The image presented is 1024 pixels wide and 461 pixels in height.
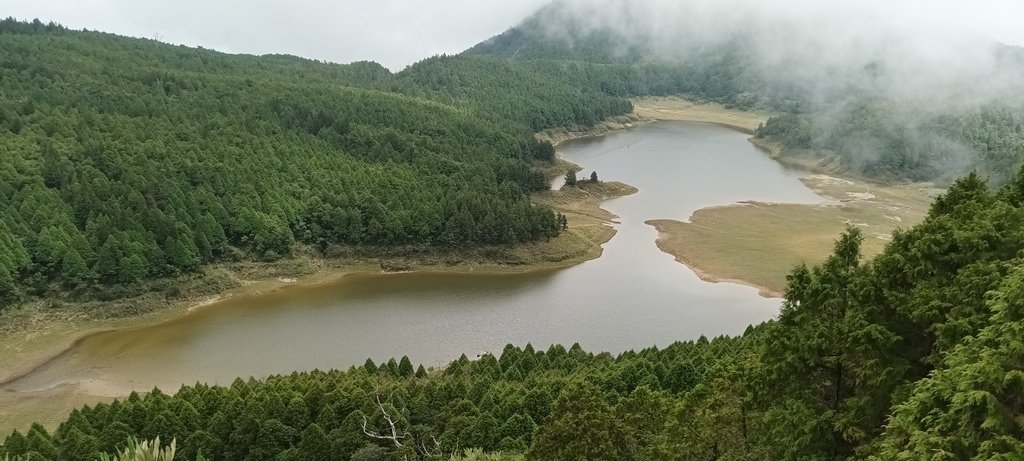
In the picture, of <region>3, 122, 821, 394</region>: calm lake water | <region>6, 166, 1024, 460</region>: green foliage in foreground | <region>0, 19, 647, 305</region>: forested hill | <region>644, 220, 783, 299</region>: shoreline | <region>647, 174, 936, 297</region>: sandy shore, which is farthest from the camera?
<region>647, 174, 936, 297</region>: sandy shore

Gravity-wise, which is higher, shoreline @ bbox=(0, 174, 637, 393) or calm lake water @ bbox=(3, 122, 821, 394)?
shoreline @ bbox=(0, 174, 637, 393)

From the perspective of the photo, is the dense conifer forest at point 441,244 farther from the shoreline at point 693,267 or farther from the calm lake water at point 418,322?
the shoreline at point 693,267

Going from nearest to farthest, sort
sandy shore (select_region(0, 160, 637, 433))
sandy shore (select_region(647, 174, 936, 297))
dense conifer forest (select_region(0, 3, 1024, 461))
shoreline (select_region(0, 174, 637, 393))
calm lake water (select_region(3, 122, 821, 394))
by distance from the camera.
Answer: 1. dense conifer forest (select_region(0, 3, 1024, 461))
2. sandy shore (select_region(0, 160, 637, 433))
3. calm lake water (select_region(3, 122, 821, 394))
4. shoreline (select_region(0, 174, 637, 393))
5. sandy shore (select_region(647, 174, 936, 297))

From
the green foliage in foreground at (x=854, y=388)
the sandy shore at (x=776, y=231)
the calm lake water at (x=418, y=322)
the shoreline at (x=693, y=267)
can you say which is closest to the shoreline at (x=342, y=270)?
the calm lake water at (x=418, y=322)

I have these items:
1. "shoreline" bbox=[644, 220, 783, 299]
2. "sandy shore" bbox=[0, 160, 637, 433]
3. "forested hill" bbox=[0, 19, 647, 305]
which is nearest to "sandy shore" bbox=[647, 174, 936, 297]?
"shoreline" bbox=[644, 220, 783, 299]

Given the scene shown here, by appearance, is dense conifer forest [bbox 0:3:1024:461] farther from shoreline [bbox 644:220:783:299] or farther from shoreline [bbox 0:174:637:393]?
shoreline [bbox 644:220:783:299]

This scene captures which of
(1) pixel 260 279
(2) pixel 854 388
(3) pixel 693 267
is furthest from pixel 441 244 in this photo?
(2) pixel 854 388
